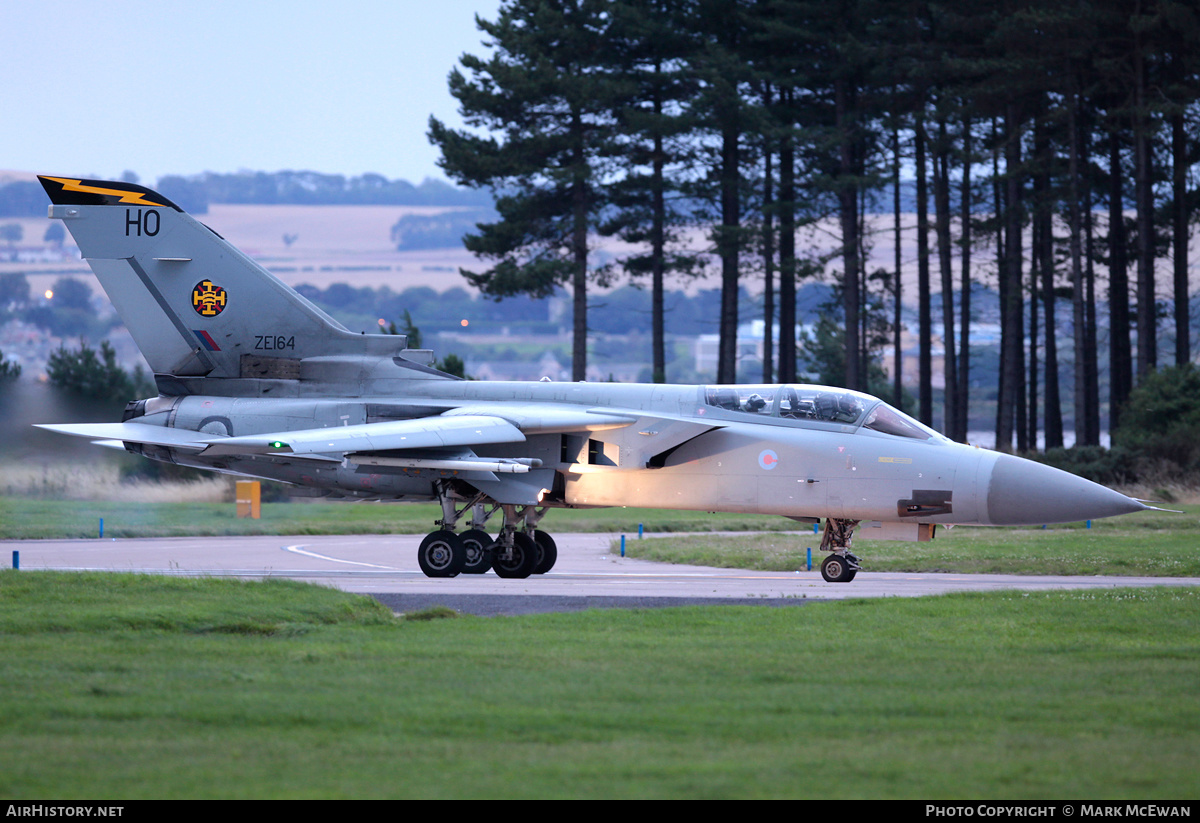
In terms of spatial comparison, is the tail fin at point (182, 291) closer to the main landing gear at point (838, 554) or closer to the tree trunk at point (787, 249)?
the main landing gear at point (838, 554)

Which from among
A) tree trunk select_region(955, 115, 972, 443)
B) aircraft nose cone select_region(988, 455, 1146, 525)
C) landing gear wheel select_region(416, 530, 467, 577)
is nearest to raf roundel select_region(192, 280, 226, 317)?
landing gear wheel select_region(416, 530, 467, 577)

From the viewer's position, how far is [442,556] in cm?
1738

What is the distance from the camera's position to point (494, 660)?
965 cm

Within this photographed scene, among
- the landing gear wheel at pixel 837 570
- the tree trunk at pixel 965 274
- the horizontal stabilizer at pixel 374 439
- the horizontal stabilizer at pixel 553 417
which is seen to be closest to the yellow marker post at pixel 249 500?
the horizontal stabilizer at pixel 374 439

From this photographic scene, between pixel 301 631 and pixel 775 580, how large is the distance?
797 cm

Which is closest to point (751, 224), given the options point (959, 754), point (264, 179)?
point (959, 754)

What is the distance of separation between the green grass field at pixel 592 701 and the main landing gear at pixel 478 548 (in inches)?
181

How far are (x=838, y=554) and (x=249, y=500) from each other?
16066 mm

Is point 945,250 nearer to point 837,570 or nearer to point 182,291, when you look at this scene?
point 837,570

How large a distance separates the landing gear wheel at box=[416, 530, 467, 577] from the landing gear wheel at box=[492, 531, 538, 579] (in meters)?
0.47

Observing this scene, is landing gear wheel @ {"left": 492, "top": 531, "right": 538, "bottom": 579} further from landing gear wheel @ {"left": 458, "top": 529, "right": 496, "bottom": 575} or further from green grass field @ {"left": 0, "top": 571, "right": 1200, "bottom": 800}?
green grass field @ {"left": 0, "top": 571, "right": 1200, "bottom": 800}

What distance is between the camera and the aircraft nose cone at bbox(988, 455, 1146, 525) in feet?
52.6

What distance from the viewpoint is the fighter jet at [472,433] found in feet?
53.7

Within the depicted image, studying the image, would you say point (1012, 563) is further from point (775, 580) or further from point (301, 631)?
point (301, 631)
